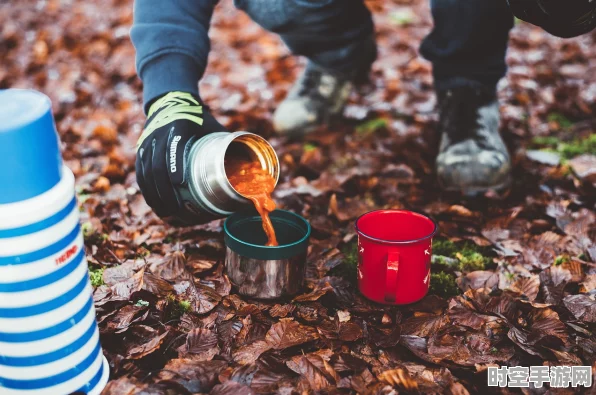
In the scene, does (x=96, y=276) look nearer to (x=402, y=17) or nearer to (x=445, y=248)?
(x=445, y=248)

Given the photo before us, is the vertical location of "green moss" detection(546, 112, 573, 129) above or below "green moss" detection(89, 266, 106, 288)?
below

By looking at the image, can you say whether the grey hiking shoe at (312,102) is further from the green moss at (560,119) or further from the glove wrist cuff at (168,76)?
the green moss at (560,119)

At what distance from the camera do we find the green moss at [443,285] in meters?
1.71

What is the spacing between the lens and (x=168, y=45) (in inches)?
77.3

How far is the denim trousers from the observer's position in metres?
2.14

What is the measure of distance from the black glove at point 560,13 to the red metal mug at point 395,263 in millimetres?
643

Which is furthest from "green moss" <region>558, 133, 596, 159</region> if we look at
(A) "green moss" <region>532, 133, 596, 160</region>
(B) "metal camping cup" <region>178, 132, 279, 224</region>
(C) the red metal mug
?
(B) "metal camping cup" <region>178, 132, 279, 224</region>

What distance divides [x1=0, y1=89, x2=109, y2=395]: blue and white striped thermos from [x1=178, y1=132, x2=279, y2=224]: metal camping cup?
0.42 metres

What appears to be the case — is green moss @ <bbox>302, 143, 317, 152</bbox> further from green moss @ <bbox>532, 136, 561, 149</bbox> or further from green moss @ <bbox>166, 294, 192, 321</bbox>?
green moss @ <bbox>166, 294, 192, 321</bbox>

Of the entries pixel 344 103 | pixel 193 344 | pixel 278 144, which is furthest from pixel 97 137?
pixel 193 344

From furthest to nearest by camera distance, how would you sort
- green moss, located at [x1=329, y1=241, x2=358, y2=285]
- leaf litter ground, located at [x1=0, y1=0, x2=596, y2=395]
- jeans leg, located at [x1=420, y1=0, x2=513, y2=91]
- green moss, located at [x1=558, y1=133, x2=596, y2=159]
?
green moss, located at [x1=558, y1=133, x2=596, y2=159] < jeans leg, located at [x1=420, y1=0, x2=513, y2=91] < green moss, located at [x1=329, y1=241, x2=358, y2=285] < leaf litter ground, located at [x1=0, y1=0, x2=596, y2=395]

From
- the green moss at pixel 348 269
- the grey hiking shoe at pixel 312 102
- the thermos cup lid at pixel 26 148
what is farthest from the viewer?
the grey hiking shoe at pixel 312 102

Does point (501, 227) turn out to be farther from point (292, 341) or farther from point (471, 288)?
point (292, 341)

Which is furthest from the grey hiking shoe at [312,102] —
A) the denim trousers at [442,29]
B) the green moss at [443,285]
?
the green moss at [443,285]
